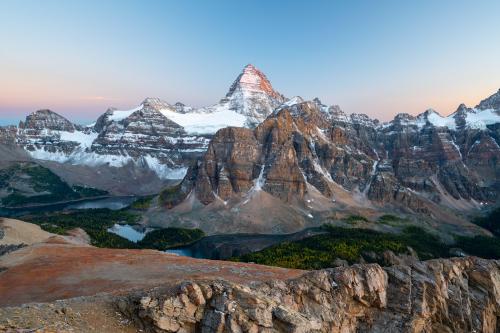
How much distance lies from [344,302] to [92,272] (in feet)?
131

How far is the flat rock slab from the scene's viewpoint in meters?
53.8

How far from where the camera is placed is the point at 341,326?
45.1 meters

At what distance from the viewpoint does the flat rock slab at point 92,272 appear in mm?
53812

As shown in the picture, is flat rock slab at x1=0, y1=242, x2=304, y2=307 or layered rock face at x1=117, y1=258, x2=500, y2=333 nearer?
layered rock face at x1=117, y1=258, x2=500, y2=333

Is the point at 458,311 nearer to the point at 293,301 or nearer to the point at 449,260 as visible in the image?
the point at 449,260

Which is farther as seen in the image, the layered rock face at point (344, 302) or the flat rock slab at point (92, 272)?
the flat rock slab at point (92, 272)

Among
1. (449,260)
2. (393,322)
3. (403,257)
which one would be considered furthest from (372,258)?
(393,322)

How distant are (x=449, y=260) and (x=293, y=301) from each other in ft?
97.7

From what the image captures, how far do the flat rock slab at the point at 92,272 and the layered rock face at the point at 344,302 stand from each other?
522 inches

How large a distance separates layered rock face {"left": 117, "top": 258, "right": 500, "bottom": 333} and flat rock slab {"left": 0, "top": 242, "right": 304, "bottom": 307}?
1327cm

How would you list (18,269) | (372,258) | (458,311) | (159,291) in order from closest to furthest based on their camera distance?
(159,291) < (458,311) < (18,269) < (372,258)

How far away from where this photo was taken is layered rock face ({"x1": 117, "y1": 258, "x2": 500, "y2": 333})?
33.7 m

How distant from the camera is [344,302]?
152 ft

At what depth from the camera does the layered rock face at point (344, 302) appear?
33688mm
